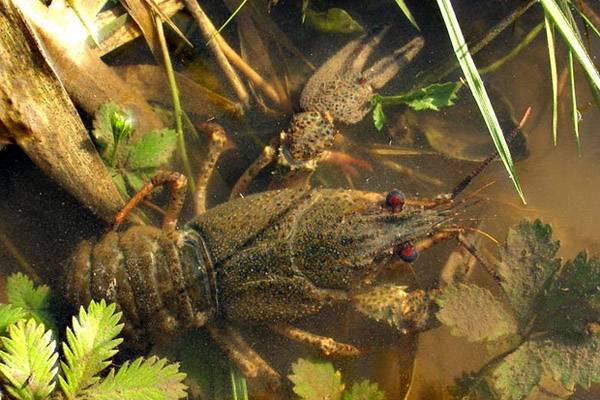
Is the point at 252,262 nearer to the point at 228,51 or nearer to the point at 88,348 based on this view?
the point at 88,348

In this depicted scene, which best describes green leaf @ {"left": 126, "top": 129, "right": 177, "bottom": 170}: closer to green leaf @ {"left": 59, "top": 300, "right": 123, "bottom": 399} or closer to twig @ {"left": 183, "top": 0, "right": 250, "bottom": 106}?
twig @ {"left": 183, "top": 0, "right": 250, "bottom": 106}

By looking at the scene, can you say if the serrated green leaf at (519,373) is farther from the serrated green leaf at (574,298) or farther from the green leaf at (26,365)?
the green leaf at (26,365)

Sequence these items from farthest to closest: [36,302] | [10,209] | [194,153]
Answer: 1. [194,153]
2. [10,209]
3. [36,302]

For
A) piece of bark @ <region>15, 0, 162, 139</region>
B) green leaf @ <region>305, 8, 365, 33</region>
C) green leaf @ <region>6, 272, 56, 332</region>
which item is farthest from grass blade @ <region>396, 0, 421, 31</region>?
green leaf @ <region>6, 272, 56, 332</region>

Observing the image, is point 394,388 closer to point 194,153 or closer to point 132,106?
point 194,153

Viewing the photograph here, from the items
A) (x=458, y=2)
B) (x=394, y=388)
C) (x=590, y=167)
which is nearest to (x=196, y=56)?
(x=458, y=2)

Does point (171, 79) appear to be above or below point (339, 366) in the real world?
above
